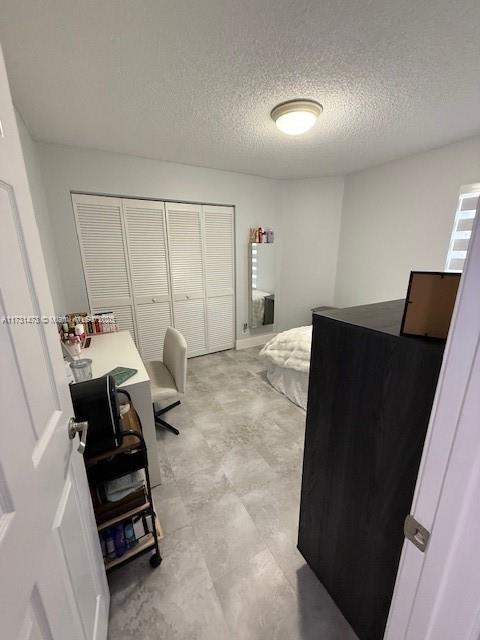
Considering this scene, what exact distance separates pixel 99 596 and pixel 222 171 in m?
3.78

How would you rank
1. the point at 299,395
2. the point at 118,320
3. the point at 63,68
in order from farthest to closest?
the point at 118,320, the point at 299,395, the point at 63,68

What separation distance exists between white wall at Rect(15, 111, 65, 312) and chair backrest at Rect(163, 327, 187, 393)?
1.06 metres

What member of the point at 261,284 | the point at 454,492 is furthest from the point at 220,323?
the point at 454,492

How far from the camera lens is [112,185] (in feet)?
8.86

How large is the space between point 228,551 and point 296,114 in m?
2.75

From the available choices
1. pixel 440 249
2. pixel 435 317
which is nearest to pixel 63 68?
pixel 435 317

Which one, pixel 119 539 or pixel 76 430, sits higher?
pixel 76 430

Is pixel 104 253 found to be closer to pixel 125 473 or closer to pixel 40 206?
pixel 40 206

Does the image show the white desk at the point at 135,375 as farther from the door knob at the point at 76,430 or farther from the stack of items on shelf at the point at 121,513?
the door knob at the point at 76,430

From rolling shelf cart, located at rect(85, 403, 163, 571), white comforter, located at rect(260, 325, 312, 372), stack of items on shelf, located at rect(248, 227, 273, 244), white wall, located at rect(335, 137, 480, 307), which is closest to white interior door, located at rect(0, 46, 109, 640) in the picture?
rolling shelf cart, located at rect(85, 403, 163, 571)

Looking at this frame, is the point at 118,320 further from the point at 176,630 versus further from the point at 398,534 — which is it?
the point at 398,534

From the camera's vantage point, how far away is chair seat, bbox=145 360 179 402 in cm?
195

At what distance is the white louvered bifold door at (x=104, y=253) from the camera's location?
268cm

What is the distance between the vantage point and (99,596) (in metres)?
0.99
